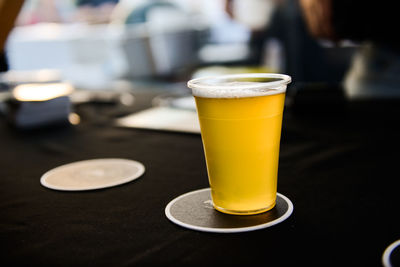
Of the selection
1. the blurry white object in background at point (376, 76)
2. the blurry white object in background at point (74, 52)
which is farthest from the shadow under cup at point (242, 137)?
the blurry white object in background at point (74, 52)

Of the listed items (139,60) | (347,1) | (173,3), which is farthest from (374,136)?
(173,3)

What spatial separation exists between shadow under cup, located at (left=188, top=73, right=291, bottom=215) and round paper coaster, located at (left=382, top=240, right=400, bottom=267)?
149 millimetres

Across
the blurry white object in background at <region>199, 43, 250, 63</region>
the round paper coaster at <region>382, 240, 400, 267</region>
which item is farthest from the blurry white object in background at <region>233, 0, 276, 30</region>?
the round paper coaster at <region>382, 240, 400, 267</region>

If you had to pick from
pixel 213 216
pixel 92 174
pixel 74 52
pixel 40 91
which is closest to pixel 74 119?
pixel 40 91

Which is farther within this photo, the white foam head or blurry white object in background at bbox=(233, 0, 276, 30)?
blurry white object in background at bbox=(233, 0, 276, 30)

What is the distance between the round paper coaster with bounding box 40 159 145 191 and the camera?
644 mm

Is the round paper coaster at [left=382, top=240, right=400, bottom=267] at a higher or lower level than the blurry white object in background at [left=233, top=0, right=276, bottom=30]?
lower

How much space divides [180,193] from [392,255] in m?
0.30

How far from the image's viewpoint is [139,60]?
17.4 feet

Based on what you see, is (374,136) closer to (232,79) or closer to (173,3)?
(232,79)

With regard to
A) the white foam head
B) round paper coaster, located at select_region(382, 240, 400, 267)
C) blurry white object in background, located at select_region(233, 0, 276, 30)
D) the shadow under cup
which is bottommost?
round paper coaster, located at select_region(382, 240, 400, 267)

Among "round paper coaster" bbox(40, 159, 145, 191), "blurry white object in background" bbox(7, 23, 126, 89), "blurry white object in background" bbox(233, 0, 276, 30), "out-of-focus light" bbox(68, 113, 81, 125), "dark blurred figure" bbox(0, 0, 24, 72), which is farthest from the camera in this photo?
"blurry white object in background" bbox(7, 23, 126, 89)

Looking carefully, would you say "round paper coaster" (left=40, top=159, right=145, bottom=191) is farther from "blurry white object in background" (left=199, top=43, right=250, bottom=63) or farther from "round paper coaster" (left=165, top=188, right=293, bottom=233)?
"blurry white object in background" (left=199, top=43, right=250, bottom=63)

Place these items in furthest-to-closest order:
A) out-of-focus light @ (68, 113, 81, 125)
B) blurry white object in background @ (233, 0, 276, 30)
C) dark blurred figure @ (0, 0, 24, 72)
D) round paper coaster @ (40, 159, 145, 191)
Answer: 1. blurry white object in background @ (233, 0, 276, 30)
2. out-of-focus light @ (68, 113, 81, 125)
3. dark blurred figure @ (0, 0, 24, 72)
4. round paper coaster @ (40, 159, 145, 191)
